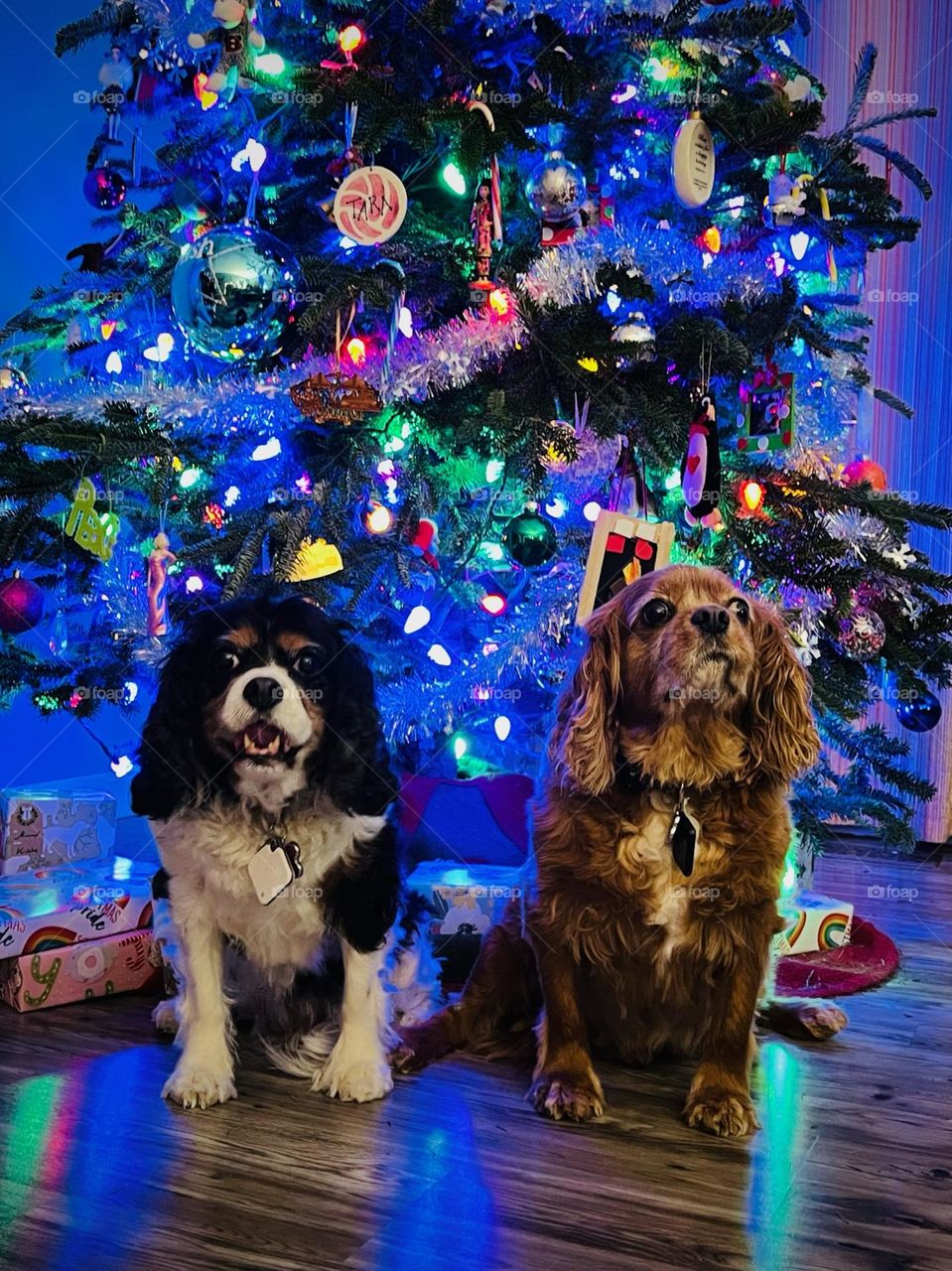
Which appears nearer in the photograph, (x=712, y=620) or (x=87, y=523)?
(x=712, y=620)

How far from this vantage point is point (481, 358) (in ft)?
8.59

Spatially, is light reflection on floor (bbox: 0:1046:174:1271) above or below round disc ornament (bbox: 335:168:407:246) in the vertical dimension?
below

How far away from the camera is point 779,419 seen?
2.72 m

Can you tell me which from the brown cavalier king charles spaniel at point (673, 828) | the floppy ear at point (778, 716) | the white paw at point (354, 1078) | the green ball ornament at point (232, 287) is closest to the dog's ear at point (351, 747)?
the brown cavalier king charles spaniel at point (673, 828)

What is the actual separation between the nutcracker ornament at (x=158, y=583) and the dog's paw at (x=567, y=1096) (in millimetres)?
1273

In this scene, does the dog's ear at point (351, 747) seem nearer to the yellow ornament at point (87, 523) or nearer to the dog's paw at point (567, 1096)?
the dog's paw at point (567, 1096)

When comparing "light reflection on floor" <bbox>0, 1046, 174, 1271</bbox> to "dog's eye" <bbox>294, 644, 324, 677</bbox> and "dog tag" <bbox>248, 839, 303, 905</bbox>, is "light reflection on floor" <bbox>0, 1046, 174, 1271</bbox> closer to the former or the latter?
"dog tag" <bbox>248, 839, 303, 905</bbox>

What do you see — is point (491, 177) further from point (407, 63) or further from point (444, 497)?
point (444, 497)

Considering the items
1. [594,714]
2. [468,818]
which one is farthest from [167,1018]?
[594,714]

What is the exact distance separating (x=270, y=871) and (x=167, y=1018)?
0.59 m

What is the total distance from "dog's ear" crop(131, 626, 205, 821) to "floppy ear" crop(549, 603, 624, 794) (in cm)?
62

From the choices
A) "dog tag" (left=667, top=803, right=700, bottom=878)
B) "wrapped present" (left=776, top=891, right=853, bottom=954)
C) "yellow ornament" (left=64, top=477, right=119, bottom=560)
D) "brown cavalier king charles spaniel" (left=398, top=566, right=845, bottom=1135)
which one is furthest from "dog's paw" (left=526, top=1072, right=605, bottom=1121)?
"yellow ornament" (left=64, top=477, right=119, bottom=560)

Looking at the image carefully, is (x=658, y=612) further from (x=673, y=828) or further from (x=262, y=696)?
(x=262, y=696)

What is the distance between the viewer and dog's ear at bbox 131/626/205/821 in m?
2.05
